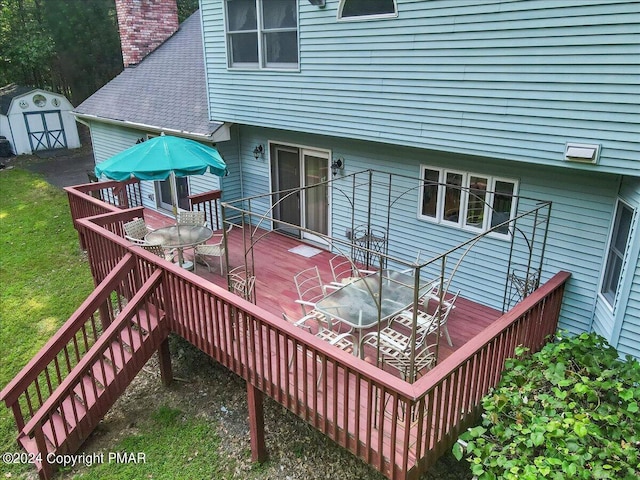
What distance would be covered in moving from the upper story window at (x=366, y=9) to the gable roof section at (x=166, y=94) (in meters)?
3.61

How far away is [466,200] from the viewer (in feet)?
22.0

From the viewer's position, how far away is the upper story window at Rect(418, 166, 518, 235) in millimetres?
6340

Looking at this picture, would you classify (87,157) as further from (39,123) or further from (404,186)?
(404,186)

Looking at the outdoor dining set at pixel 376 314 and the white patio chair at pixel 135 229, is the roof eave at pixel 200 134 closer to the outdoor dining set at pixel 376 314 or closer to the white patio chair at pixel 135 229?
the white patio chair at pixel 135 229

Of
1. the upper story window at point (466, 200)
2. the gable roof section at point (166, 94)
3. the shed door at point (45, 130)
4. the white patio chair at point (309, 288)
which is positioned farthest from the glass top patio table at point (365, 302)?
the shed door at point (45, 130)

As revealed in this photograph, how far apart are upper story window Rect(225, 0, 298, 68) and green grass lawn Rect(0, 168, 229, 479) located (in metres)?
5.47

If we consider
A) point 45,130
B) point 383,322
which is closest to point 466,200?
point 383,322

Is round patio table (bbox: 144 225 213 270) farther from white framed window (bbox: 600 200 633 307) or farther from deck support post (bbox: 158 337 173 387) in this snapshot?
white framed window (bbox: 600 200 633 307)

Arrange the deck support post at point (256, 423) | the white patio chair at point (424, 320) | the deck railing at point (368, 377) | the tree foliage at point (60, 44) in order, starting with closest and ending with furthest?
1. the deck railing at point (368, 377)
2. the deck support post at point (256, 423)
3. the white patio chair at point (424, 320)
4. the tree foliage at point (60, 44)

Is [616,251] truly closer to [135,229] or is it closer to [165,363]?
[165,363]

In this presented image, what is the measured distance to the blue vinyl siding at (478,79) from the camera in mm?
4586

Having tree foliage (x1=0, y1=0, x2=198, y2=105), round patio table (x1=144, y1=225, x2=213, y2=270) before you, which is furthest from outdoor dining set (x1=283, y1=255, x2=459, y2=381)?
tree foliage (x1=0, y1=0, x2=198, y2=105)

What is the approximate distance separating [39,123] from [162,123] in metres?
15.5

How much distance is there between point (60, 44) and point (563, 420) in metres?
29.5
